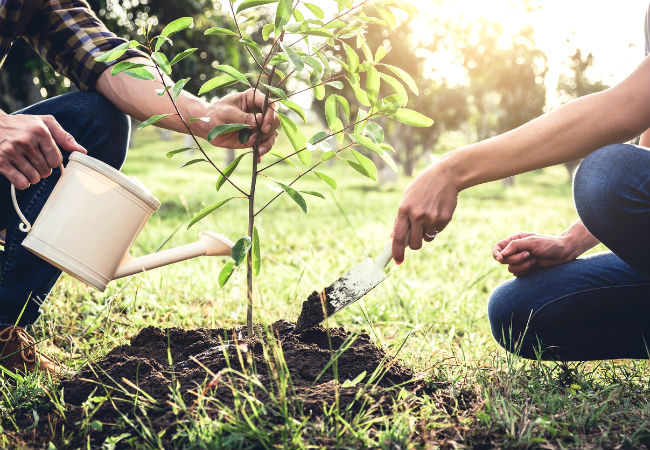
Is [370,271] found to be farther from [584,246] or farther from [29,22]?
[29,22]

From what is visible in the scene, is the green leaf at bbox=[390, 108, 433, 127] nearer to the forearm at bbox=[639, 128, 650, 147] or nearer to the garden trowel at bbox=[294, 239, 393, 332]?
the garden trowel at bbox=[294, 239, 393, 332]

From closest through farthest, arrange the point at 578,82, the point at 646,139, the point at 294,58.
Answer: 1. the point at 294,58
2. the point at 646,139
3. the point at 578,82

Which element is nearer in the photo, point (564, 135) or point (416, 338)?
point (564, 135)

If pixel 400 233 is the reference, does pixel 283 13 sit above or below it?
above

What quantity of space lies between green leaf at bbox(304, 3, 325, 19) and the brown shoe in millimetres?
1355

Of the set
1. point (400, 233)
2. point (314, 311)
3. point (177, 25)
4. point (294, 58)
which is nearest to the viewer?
point (294, 58)

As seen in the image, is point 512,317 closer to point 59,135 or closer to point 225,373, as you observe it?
point 225,373

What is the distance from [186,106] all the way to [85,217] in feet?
1.87

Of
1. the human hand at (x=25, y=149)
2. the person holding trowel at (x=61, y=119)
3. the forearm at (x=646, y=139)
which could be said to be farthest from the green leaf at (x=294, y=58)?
the forearm at (x=646, y=139)

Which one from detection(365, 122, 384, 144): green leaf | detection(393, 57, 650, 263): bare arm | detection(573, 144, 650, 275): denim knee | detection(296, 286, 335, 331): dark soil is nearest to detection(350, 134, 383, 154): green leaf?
detection(365, 122, 384, 144): green leaf

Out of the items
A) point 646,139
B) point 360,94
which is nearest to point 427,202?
point 360,94

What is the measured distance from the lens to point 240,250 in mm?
1539

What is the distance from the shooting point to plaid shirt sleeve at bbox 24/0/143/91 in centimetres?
210

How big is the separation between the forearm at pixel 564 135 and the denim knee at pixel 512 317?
59 cm
